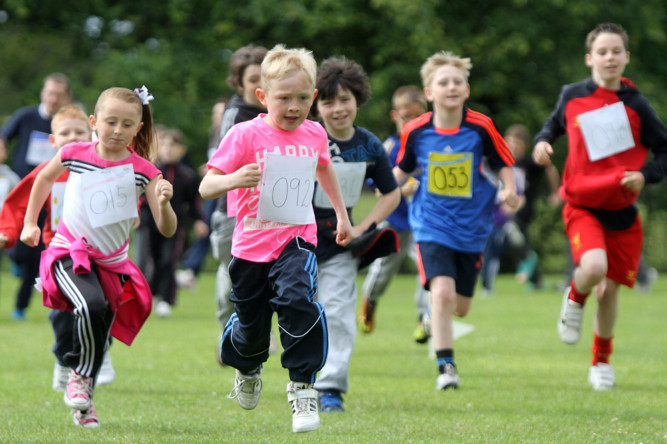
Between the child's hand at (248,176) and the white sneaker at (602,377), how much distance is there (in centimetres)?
343

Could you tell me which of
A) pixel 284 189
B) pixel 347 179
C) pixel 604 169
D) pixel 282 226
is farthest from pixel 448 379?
pixel 284 189

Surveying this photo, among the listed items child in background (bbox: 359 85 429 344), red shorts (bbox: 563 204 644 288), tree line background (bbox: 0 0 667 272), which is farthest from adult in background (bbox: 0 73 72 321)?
tree line background (bbox: 0 0 667 272)

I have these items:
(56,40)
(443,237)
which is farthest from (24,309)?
Result: (56,40)

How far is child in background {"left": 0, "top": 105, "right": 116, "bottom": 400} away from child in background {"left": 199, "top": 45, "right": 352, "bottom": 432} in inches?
53.2

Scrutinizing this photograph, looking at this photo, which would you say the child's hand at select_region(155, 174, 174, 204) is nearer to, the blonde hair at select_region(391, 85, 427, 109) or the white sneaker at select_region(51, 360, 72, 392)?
the white sneaker at select_region(51, 360, 72, 392)

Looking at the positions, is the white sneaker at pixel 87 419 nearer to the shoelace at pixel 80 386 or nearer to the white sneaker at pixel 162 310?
the shoelace at pixel 80 386

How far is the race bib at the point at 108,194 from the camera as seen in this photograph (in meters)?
5.45

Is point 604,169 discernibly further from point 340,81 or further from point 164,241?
point 164,241

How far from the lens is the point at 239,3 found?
899 inches

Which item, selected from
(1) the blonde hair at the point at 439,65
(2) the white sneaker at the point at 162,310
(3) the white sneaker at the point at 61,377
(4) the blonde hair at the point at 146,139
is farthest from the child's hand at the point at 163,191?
(2) the white sneaker at the point at 162,310

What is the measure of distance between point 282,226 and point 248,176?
545 mm

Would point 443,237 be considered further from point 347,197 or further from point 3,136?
point 3,136

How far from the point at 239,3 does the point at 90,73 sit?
12.3 feet

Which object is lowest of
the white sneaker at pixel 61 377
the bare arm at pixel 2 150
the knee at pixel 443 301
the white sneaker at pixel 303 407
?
the white sneaker at pixel 61 377
